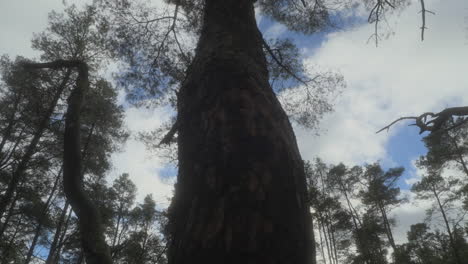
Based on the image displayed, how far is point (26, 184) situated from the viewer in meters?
7.61

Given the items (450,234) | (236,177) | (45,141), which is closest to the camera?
(236,177)

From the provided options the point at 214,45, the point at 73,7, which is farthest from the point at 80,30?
the point at 214,45

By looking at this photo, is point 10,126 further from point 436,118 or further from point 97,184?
point 436,118

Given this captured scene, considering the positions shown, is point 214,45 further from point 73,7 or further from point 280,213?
point 73,7

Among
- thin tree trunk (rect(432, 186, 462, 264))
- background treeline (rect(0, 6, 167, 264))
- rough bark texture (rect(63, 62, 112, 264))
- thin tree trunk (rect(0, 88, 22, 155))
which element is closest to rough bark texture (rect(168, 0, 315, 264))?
rough bark texture (rect(63, 62, 112, 264))

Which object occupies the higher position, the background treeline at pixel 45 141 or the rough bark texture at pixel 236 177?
the background treeline at pixel 45 141

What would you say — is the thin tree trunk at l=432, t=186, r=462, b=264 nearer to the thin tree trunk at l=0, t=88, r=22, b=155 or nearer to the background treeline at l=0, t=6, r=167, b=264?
the background treeline at l=0, t=6, r=167, b=264

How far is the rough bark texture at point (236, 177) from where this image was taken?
0.82 m

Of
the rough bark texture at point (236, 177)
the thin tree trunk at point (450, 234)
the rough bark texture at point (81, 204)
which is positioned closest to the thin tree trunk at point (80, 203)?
the rough bark texture at point (81, 204)

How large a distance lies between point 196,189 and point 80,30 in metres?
9.83

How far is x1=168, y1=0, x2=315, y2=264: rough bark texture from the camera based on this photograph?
2.69ft

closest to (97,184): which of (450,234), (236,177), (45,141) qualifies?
(45,141)

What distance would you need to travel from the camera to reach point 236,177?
0.96 m

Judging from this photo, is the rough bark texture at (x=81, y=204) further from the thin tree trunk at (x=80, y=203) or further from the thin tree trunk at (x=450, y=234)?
the thin tree trunk at (x=450, y=234)
